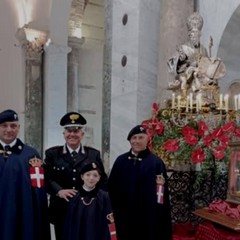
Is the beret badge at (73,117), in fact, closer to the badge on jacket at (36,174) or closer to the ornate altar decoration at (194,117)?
the badge on jacket at (36,174)

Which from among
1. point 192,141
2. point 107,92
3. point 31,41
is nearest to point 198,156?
point 192,141

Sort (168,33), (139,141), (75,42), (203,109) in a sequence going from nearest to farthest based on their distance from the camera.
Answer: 1. (139,141)
2. (203,109)
3. (168,33)
4. (75,42)

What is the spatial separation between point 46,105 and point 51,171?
8.72m

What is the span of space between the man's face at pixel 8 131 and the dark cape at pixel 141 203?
45.9 inches

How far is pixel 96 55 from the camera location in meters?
15.9

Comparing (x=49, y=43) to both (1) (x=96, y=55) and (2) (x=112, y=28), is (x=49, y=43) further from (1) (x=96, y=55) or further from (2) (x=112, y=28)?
(2) (x=112, y=28)

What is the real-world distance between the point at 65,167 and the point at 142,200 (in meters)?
0.89

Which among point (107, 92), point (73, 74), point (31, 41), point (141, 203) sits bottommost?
point (141, 203)

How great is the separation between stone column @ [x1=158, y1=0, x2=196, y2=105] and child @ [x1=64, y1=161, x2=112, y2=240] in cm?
295

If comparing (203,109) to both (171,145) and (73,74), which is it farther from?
(73,74)

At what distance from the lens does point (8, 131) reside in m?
3.83

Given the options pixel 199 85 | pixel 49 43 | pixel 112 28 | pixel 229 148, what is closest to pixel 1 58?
pixel 49 43

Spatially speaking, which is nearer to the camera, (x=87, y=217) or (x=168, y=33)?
(x=87, y=217)

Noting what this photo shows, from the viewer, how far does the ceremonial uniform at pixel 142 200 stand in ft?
14.1
